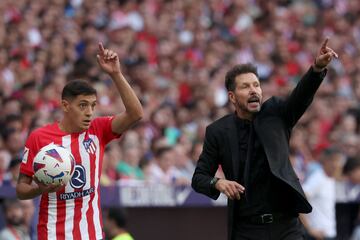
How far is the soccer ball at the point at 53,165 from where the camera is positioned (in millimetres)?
7969

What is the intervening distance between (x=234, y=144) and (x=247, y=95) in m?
0.42

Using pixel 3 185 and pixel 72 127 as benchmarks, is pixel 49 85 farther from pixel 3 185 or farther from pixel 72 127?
pixel 72 127

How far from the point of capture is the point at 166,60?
59.3ft

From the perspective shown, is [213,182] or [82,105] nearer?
[213,182]

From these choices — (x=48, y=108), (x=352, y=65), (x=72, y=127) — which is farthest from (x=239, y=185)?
(x=352, y=65)

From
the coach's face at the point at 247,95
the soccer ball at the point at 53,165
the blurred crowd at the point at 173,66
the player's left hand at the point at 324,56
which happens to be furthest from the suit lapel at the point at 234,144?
the blurred crowd at the point at 173,66

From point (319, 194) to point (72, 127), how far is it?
486 centimetres

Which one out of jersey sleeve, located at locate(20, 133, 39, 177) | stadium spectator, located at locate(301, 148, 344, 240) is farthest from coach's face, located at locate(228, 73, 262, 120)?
stadium spectator, located at locate(301, 148, 344, 240)

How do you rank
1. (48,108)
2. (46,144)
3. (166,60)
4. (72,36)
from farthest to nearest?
(166,60), (72,36), (48,108), (46,144)

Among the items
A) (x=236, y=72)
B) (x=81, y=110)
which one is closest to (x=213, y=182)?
(x=236, y=72)

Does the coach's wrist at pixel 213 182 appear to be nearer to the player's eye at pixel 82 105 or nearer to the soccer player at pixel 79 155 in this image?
the soccer player at pixel 79 155

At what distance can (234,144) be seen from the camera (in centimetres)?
843

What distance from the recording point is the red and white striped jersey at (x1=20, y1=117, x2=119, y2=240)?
27.3 ft

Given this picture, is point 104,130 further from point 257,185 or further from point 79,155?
point 257,185
